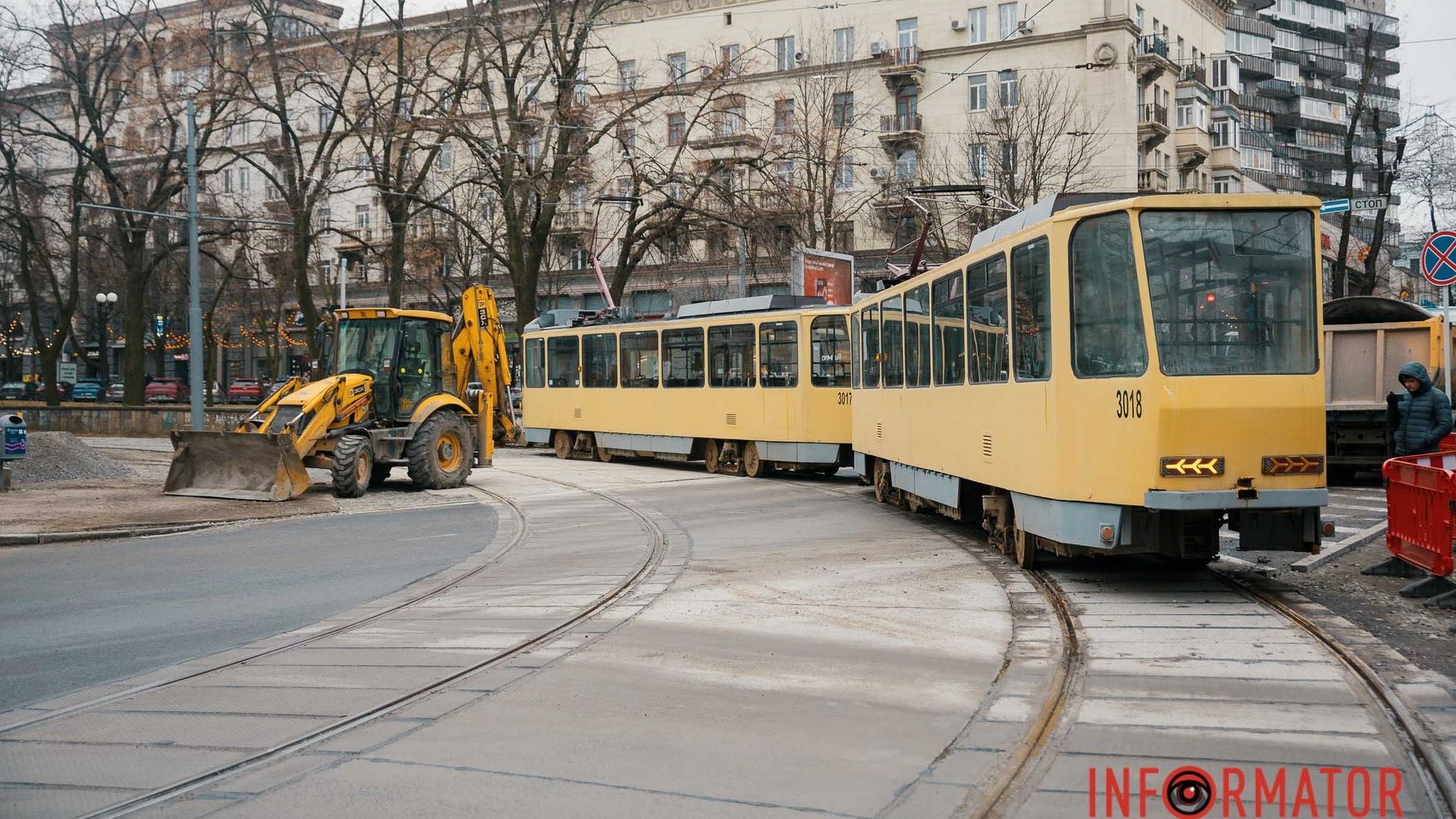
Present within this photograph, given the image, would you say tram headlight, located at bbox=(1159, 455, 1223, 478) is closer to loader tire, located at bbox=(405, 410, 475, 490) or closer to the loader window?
loader tire, located at bbox=(405, 410, 475, 490)

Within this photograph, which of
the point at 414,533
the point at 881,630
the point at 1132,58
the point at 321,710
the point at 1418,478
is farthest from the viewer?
the point at 1132,58

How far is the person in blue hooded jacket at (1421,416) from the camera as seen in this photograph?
13023 millimetres

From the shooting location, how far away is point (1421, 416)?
13125 mm

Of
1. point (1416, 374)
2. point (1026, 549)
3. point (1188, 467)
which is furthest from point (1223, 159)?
point (1188, 467)

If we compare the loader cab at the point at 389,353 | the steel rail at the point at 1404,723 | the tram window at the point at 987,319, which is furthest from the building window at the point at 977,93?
the steel rail at the point at 1404,723

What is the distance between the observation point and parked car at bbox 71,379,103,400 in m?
73.2

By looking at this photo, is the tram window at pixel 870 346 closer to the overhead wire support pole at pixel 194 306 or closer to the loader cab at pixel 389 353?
the loader cab at pixel 389 353

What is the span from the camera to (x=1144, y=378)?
967cm

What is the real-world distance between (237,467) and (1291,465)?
15.5m

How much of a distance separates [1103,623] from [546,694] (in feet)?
13.0

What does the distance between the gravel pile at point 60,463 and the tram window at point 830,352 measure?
12817mm

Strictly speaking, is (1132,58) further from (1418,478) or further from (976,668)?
(976,668)

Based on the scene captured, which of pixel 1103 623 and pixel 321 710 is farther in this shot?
pixel 1103 623

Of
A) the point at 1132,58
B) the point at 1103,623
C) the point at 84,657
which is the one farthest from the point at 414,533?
the point at 1132,58
